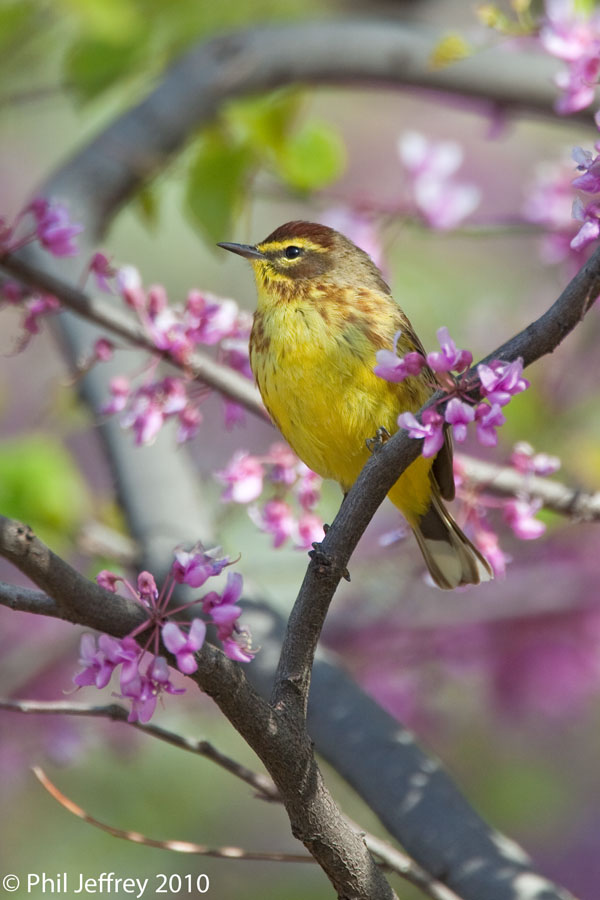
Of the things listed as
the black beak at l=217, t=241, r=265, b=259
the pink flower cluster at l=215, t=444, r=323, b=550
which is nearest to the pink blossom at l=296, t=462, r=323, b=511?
the pink flower cluster at l=215, t=444, r=323, b=550

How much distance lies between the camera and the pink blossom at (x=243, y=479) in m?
2.52

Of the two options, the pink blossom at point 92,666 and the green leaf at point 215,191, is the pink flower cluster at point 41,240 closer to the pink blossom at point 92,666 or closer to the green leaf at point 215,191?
the green leaf at point 215,191

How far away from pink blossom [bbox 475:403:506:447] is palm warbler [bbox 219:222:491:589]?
0.49m

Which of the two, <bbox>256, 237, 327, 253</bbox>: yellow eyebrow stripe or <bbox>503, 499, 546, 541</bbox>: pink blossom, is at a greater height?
<bbox>256, 237, 327, 253</bbox>: yellow eyebrow stripe

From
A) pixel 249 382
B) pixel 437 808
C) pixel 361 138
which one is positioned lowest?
pixel 437 808

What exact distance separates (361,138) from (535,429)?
5378 millimetres

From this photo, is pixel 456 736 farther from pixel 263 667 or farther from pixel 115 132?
pixel 115 132

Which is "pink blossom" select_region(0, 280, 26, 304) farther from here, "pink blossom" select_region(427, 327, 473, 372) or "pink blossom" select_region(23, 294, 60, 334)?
"pink blossom" select_region(427, 327, 473, 372)

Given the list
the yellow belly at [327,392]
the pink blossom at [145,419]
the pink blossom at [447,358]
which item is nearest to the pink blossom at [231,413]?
Answer: the yellow belly at [327,392]

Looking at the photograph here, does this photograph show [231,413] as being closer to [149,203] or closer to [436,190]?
[149,203]

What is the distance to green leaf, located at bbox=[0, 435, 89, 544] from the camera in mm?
3391

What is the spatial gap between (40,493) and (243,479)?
3.56ft

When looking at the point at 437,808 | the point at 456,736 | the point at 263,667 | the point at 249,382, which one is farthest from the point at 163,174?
the point at 456,736

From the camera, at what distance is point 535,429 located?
410cm
